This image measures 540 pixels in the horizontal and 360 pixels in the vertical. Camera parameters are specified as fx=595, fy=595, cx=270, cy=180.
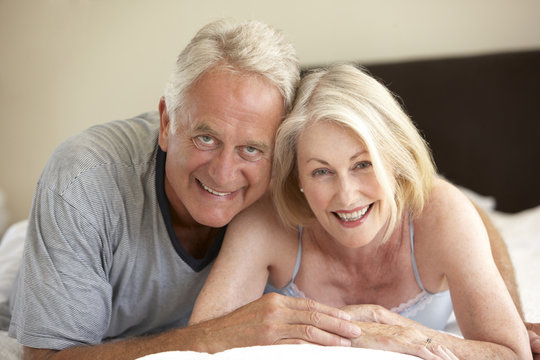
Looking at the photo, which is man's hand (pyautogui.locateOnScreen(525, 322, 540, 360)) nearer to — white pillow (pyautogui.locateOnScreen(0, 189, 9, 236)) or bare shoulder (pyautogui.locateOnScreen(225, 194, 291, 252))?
bare shoulder (pyautogui.locateOnScreen(225, 194, 291, 252))

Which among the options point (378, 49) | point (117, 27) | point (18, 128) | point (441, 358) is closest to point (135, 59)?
point (117, 27)

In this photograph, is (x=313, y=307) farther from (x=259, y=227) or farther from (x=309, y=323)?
(x=259, y=227)

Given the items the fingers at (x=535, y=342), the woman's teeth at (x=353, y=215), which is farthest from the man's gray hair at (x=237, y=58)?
the fingers at (x=535, y=342)

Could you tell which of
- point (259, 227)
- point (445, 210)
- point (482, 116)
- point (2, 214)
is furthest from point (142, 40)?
point (445, 210)

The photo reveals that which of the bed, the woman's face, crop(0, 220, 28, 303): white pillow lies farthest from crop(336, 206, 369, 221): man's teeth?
the bed

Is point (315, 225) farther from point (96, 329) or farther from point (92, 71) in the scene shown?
point (92, 71)

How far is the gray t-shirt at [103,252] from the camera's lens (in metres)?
1.35

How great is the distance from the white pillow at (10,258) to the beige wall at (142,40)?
997 millimetres

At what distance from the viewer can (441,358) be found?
115 cm

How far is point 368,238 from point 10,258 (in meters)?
1.37

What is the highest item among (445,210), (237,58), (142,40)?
(237,58)

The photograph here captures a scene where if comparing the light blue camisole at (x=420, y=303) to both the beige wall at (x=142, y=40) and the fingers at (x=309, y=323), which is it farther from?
the beige wall at (x=142, y=40)

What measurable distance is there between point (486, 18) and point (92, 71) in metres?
2.07

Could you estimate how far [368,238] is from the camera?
1.42 meters
